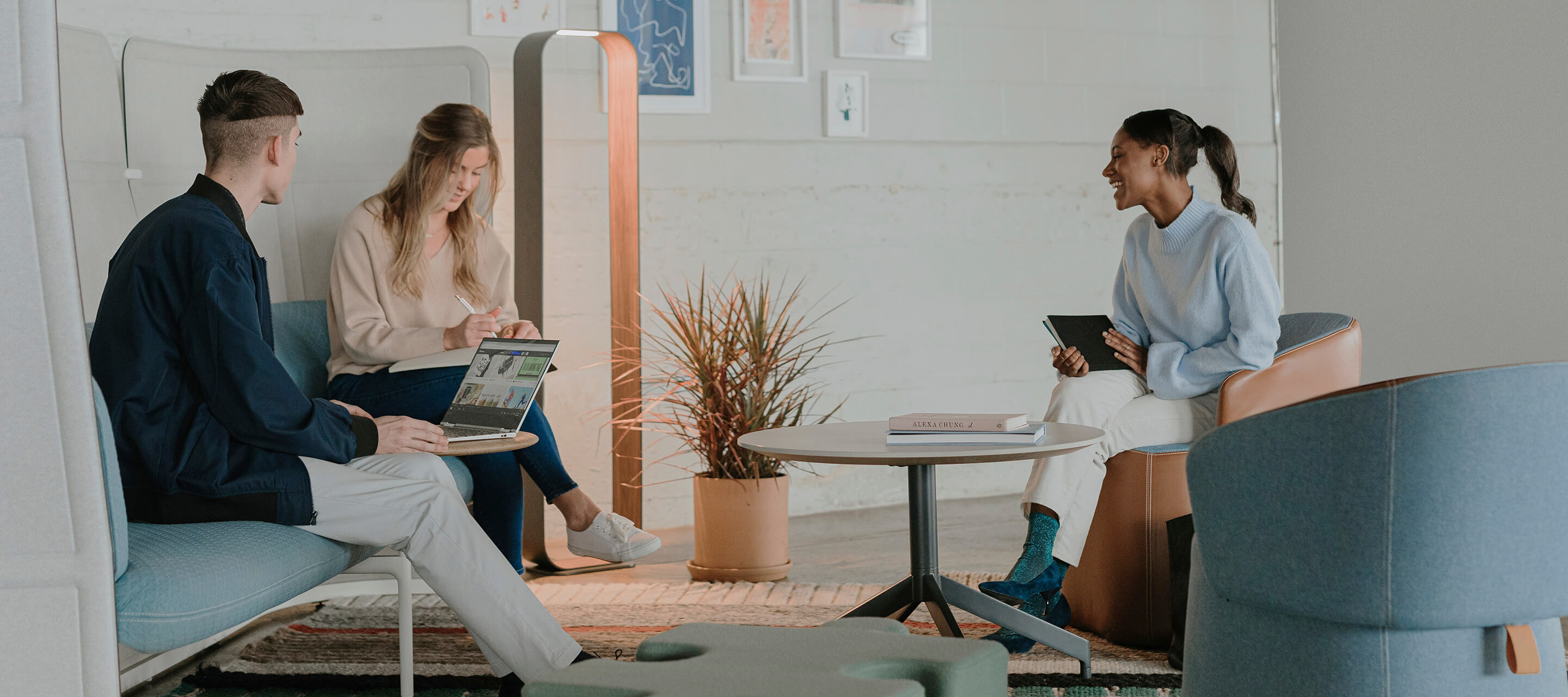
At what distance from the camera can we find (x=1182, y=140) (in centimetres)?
296

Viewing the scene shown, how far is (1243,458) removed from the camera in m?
1.58

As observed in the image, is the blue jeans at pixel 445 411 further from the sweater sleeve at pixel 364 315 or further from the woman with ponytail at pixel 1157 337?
the woman with ponytail at pixel 1157 337

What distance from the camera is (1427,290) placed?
15.0ft

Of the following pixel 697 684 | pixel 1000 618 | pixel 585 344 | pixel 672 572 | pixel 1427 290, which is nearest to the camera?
pixel 697 684

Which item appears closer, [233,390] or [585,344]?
[233,390]

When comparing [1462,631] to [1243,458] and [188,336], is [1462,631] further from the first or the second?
[188,336]

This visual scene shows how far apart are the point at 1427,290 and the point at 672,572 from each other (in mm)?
2984

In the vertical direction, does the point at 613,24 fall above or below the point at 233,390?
above

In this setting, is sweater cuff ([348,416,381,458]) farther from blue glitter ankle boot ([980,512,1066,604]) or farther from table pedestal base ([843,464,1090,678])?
blue glitter ankle boot ([980,512,1066,604])

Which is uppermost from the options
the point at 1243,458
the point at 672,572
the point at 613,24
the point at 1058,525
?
the point at 613,24

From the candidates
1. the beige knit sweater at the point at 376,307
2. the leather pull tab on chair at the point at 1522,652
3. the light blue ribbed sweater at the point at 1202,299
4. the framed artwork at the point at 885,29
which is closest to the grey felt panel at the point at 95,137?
the beige knit sweater at the point at 376,307

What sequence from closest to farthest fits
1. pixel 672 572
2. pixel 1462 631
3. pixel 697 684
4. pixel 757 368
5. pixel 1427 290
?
pixel 697 684, pixel 1462 631, pixel 757 368, pixel 672 572, pixel 1427 290

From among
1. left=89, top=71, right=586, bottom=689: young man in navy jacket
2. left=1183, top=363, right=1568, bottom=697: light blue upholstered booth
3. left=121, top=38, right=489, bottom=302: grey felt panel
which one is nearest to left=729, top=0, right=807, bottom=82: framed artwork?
left=121, top=38, right=489, bottom=302: grey felt panel

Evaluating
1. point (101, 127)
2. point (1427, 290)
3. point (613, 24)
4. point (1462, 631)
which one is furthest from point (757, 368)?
point (1427, 290)
